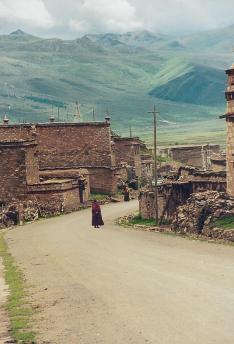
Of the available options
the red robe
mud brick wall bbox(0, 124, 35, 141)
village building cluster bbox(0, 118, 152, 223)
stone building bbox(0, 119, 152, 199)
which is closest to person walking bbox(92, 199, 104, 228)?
the red robe

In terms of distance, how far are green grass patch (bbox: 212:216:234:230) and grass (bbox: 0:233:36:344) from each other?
8495mm

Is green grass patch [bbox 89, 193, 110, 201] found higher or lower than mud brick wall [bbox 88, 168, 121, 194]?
lower

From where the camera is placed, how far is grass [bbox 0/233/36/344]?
52.0 feet

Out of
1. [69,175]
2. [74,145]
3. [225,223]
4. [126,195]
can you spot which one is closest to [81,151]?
[74,145]

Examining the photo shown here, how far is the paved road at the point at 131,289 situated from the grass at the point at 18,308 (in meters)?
0.30

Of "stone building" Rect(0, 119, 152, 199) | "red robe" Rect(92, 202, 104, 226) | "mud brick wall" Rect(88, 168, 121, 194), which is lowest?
"red robe" Rect(92, 202, 104, 226)

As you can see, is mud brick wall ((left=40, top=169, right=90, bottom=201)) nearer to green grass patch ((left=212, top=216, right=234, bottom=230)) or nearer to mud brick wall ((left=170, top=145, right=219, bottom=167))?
green grass patch ((left=212, top=216, right=234, bottom=230))

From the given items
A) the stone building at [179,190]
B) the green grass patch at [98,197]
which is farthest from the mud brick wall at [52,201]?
the stone building at [179,190]

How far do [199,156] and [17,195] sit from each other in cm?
4103

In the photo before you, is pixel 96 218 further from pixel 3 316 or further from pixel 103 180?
pixel 103 180

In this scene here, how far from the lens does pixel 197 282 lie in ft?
65.0

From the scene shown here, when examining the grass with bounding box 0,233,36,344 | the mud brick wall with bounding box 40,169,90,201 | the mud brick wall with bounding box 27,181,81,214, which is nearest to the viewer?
the grass with bounding box 0,233,36,344

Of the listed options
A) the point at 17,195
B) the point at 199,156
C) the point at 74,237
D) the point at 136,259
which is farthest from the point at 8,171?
the point at 199,156

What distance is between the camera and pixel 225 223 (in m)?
30.7
